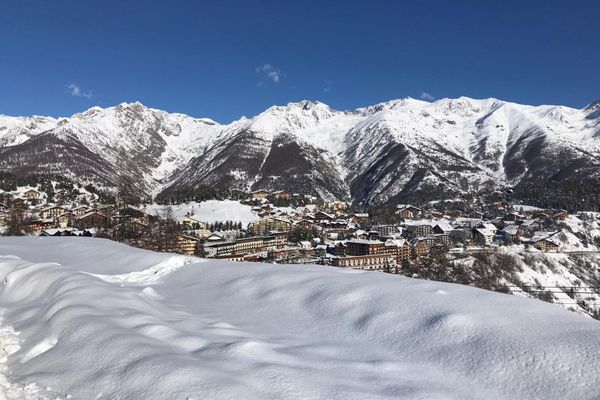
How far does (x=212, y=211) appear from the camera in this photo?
297 feet

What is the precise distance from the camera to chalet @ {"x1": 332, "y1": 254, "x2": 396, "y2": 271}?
53.6m

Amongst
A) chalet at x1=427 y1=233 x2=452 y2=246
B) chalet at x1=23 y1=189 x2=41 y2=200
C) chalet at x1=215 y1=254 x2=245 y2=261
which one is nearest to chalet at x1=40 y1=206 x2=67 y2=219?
chalet at x1=23 y1=189 x2=41 y2=200

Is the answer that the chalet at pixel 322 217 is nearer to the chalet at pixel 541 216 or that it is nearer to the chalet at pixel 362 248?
the chalet at pixel 362 248

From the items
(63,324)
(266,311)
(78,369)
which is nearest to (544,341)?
(266,311)

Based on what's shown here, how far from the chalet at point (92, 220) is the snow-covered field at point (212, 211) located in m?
19.8

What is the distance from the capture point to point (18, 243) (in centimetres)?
→ 2364

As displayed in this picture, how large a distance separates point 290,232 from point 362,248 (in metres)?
18.6

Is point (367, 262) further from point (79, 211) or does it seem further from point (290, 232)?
point (79, 211)

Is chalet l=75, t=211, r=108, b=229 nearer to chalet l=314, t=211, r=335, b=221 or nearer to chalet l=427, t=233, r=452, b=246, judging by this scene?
chalet l=314, t=211, r=335, b=221

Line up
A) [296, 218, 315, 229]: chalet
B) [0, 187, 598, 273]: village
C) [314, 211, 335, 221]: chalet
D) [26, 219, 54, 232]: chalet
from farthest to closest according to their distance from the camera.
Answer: [314, 211, 335, 221]: chalet, [296, 218, 315, 229]: chalet, [26, 219, 54, 232]: chalet, [0, 187, 598, 273]: village

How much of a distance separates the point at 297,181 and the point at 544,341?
623 ft

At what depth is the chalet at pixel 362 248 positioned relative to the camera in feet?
192

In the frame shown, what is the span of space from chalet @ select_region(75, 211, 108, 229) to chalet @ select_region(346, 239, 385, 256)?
33652 mm

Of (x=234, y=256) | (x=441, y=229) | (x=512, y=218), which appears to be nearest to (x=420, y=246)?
(x=441, y=229)
